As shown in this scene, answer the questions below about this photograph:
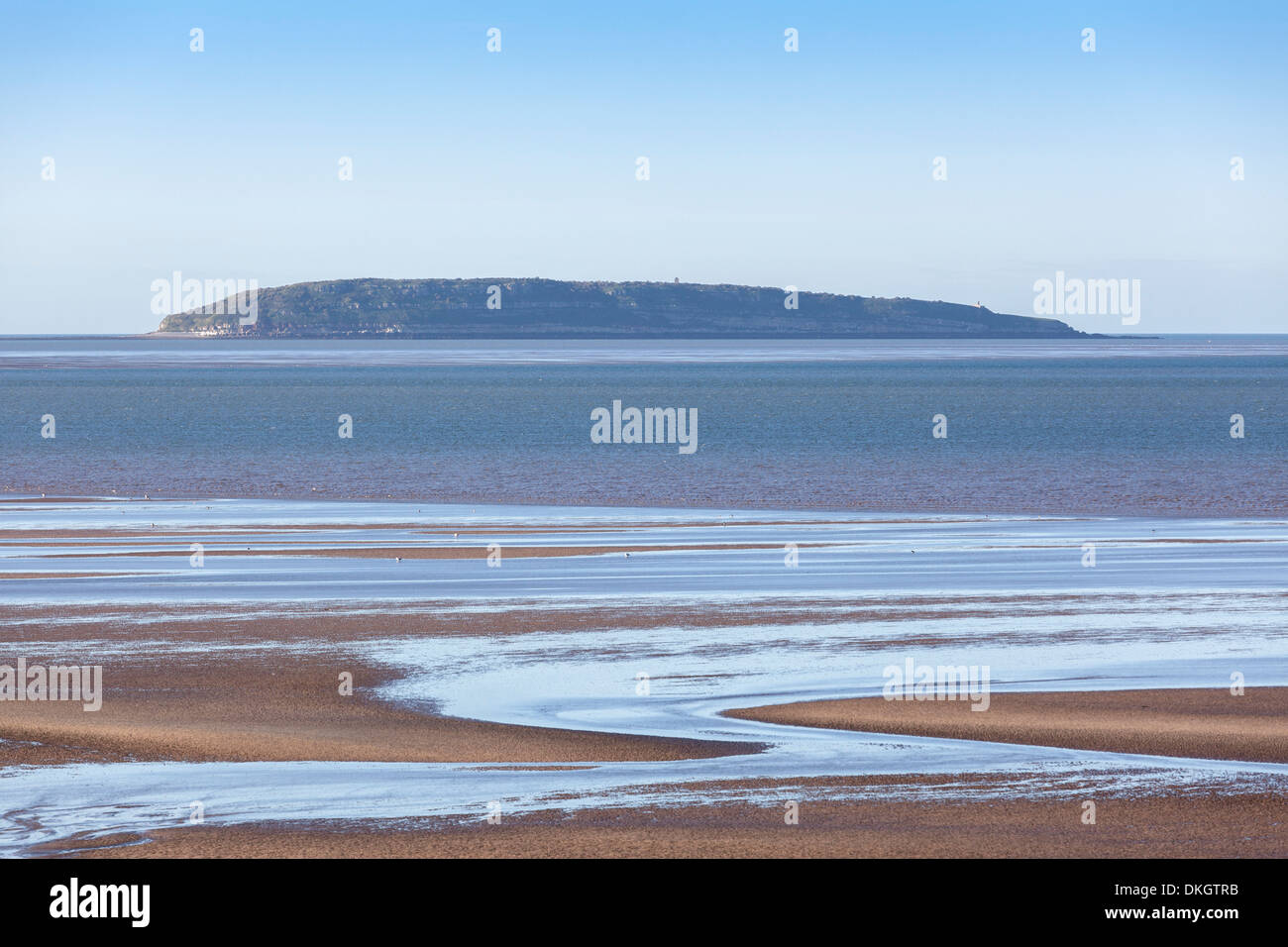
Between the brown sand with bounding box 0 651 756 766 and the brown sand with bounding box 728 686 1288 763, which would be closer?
the brown sand with bounding box 0 651 756 766

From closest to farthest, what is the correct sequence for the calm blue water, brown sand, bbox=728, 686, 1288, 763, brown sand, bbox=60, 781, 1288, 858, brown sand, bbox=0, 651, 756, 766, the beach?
brown sand, bbox=60, 781, 1288, 858 → the beach → brown sand, bbox=0, 651, 756, 766 → brown sand, bbox=728, 686, 1288, 763 → the calm blue water

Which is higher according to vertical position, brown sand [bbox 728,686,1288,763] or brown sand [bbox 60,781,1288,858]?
brown sand [bbox 728,686,1288,763]

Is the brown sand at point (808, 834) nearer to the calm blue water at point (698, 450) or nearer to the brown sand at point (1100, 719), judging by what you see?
the brown sand at point (1100, 719)

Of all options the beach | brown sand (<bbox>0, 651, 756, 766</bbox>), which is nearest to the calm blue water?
the beach

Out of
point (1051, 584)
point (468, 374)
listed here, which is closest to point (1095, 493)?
point (1051, 584)

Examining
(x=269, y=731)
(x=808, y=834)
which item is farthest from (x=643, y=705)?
(x=808, y=834)

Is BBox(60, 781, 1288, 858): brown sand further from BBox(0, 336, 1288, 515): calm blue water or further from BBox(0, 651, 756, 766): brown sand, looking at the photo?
BBox(0, 336, 1288, 515): calm blue water
